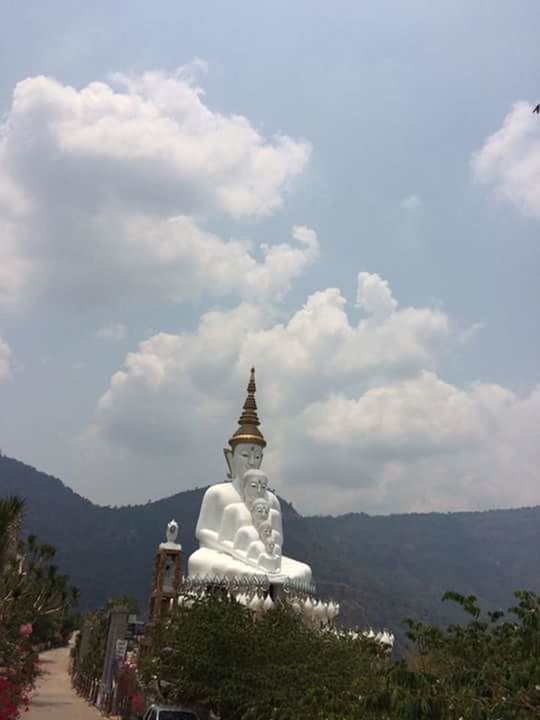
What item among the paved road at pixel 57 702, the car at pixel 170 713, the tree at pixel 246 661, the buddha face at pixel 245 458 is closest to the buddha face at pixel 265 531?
the buddha face at pixel 245 458

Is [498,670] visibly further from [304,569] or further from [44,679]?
[44,679]

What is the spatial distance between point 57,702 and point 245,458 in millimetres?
12689

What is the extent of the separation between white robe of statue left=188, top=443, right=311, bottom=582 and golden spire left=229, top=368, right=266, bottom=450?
0.22 meters

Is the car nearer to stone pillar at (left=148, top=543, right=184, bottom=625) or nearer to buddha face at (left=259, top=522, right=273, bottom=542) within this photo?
stone pillar at (left=148, top=543, right=184, bottom=625)

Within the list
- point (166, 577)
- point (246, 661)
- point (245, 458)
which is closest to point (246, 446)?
point (245, 458)

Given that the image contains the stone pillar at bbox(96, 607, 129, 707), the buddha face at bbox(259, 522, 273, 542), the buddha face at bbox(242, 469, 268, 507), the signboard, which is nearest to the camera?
the signboard

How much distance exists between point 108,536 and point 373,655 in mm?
179261

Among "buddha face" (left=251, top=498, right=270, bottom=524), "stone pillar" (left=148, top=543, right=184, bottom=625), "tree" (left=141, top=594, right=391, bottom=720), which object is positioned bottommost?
"tree" (left=141, top=594, right=391, bottom=720)

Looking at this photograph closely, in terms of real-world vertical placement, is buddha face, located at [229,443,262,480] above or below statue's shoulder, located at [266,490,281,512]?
above

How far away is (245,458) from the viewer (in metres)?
29.3

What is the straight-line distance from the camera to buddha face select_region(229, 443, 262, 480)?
96.1 ft

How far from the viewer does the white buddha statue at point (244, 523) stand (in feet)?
81.4

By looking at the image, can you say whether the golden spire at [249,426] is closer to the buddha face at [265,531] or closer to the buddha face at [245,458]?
the buddha face at [245,458]

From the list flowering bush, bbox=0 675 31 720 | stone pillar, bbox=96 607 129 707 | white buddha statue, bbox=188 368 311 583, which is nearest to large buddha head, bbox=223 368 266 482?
white buddha statue, bbox=188 368 311 583
